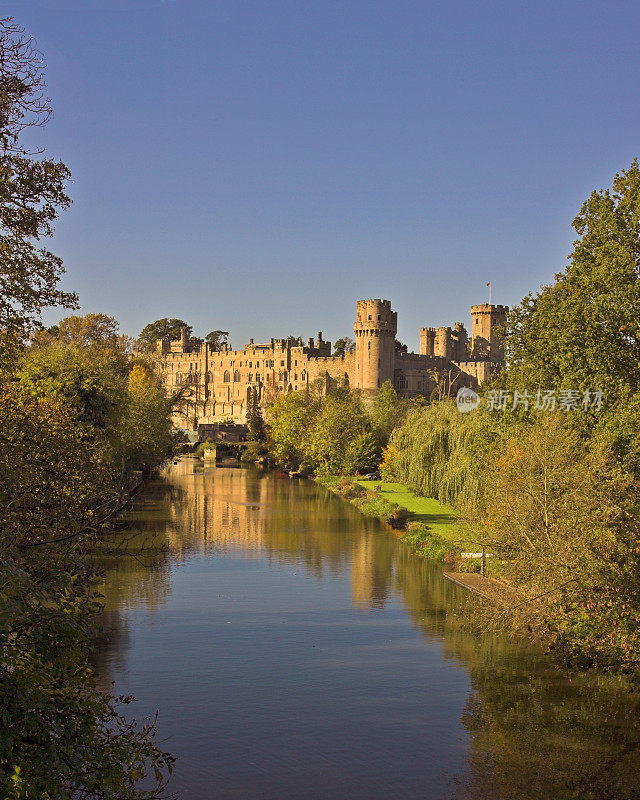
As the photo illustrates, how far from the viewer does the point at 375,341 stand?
9262cm

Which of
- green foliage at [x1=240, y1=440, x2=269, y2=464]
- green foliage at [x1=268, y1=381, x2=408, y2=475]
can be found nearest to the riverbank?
green foliage at [x1=268, y1=381, x2=408, y2=475]

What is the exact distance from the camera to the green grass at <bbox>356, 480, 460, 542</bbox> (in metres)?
33.7

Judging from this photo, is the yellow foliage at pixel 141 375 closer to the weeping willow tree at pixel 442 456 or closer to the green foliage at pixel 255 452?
the green foliage at pixel 255 452

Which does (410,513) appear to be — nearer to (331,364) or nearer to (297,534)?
(297,534)

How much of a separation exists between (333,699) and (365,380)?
255ft

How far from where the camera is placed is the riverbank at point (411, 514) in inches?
1176

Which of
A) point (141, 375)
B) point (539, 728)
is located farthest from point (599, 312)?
point (141, 375)

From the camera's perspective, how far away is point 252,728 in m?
14.7

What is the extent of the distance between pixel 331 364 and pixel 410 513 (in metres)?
63.9

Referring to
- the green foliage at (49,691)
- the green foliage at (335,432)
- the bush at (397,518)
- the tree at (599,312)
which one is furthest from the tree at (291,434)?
the green foliage at (49,691)

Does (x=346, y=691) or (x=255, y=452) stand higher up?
(x=255, y=452)

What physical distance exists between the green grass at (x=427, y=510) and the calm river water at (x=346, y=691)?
490cm

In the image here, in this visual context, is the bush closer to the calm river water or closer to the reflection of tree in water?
the calm river water

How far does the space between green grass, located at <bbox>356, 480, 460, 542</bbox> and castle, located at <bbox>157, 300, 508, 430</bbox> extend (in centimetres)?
2865
